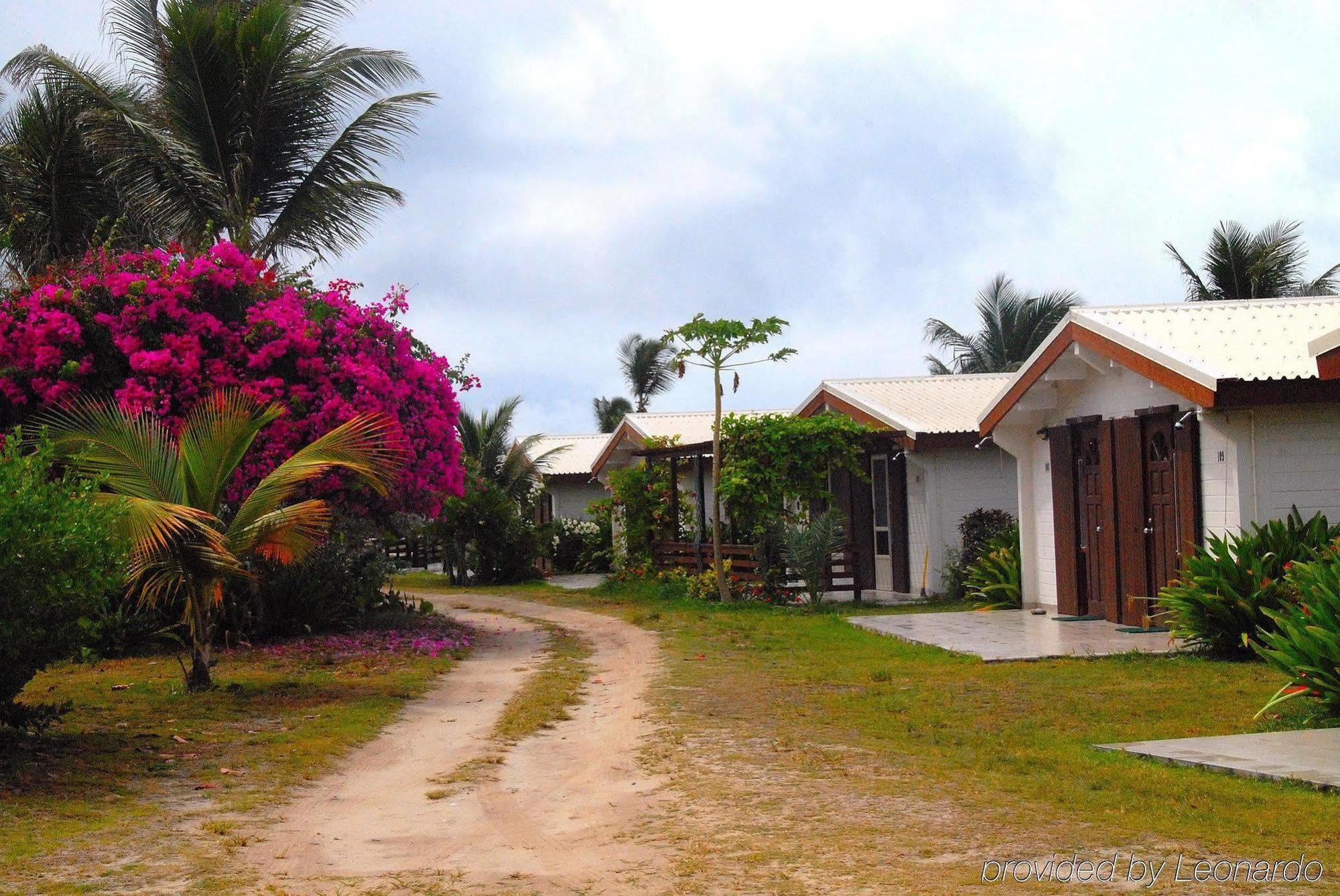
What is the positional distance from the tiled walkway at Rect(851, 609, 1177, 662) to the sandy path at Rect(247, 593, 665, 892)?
11.9 ft

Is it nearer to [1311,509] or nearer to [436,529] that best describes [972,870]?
[1311,509]

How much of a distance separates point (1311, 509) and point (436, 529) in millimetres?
18745

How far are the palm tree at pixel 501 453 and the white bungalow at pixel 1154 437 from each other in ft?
54.2

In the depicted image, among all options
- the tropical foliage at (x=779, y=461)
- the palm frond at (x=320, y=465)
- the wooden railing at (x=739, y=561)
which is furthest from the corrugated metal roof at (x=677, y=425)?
the palm frond at (x=320, y=465)

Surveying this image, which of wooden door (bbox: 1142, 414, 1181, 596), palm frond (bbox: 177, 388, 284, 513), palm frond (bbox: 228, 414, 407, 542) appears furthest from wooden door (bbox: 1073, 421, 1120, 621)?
palm frond (bbox: 177, 388, 284, 513)

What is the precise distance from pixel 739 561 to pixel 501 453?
13.8m

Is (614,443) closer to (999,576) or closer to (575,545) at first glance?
(575,545)

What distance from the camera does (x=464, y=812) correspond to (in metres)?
6.35

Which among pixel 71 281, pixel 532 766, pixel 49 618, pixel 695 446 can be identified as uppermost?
pixel 71 281

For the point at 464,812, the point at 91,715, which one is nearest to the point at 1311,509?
the point at 464,812

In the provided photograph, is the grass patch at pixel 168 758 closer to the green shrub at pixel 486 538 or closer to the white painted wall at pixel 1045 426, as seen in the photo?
the white painted wall at pixel 1045 426

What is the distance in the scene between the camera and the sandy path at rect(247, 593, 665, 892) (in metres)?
5.20

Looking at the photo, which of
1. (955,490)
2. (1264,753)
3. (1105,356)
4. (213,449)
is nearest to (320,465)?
(213,449)

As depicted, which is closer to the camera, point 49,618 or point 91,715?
point 49,618
